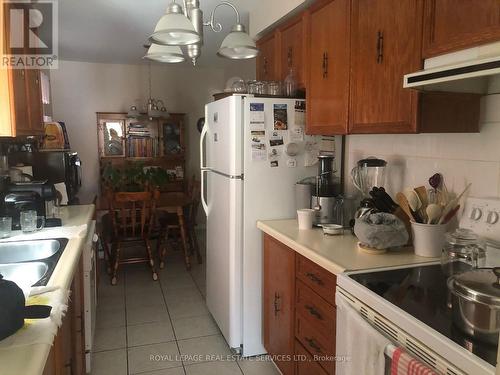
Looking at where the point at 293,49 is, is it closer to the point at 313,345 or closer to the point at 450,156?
the point at 450,156

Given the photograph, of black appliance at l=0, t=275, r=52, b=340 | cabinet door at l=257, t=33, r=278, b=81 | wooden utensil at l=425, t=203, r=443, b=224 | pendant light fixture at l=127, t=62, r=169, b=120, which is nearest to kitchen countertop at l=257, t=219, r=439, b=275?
wooden utensil at l=425, t=203, r=443, b=224

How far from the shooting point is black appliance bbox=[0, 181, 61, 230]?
2143 millimetres

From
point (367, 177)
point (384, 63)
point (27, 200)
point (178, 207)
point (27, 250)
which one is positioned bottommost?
point (178, 207)

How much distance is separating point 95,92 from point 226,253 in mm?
3558

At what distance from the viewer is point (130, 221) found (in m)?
3.96

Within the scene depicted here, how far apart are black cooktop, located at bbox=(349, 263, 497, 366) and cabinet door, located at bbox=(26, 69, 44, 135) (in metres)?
1.82

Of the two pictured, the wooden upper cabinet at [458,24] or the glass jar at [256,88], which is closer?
the wooden upper cabinet at [458,24]

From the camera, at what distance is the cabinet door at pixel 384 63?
1562mm

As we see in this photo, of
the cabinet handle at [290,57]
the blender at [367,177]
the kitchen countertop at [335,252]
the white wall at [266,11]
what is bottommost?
the kitchen countertop at [335,252]

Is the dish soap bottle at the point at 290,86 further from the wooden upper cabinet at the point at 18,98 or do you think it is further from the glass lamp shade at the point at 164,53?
the wooden upper cabinet at the point at 18,98

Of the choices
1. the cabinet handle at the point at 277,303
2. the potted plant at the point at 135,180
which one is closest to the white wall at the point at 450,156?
the cabinet handle at the point at 277,303

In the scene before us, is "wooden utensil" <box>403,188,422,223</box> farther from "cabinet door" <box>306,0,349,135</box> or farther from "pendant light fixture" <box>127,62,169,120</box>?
"pendant light fixture" <box>127,62,169,120</box>

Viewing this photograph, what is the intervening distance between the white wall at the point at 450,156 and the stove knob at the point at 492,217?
99mm

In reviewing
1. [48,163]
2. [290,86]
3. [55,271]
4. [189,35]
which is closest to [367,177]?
[290,86]
